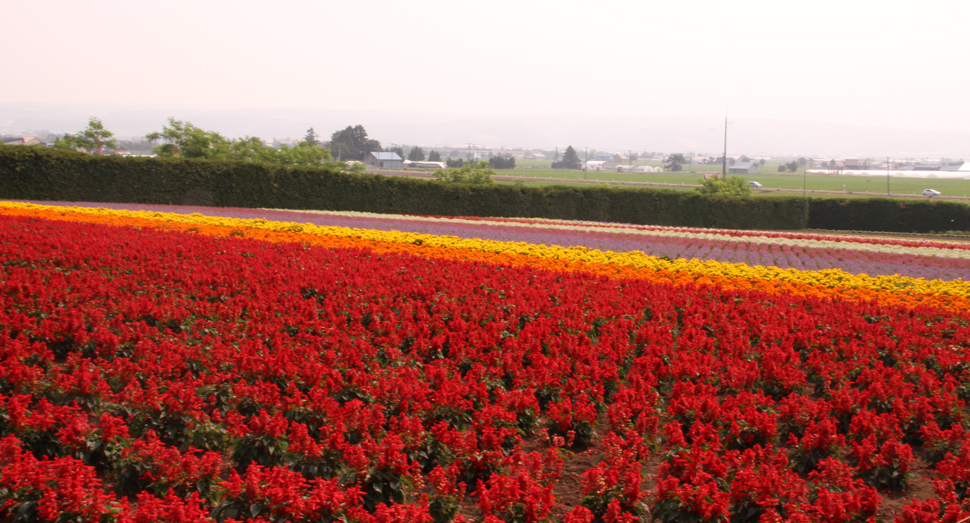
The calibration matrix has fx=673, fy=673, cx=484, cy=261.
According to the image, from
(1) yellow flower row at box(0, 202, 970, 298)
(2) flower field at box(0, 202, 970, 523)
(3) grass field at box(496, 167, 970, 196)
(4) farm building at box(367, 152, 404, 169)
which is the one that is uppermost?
(4) farm building at box(367, 152, 404, 169)

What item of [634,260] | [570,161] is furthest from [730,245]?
[570,161]

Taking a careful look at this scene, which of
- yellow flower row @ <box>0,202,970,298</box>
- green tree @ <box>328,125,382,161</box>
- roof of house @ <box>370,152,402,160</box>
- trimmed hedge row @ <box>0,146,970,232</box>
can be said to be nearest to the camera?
yellow flower row @ <box>0,202,970,298</box>

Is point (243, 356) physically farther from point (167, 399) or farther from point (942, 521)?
point (942, 521)

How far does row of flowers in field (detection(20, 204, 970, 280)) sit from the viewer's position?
14.6m

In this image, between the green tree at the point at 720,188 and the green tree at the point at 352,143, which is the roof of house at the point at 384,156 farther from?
the green tree at the point at 720,188

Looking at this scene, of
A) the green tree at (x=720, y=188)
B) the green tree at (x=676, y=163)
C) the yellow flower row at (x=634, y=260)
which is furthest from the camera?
the green tree at (x=676, y=163)

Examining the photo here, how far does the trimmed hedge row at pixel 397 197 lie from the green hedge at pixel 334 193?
4 centimetres

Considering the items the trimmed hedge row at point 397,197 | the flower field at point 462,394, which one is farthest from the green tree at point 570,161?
the flower field at point 462,394

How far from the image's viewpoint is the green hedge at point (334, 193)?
25.5 metres

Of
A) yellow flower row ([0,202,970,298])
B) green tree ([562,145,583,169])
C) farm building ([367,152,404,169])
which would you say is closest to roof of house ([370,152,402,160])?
farm building ([367,152,404,169])

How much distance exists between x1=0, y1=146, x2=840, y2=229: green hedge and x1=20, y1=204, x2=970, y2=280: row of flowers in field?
5.41 metres

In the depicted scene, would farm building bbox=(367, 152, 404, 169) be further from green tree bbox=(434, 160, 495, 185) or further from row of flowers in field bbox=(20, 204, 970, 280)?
row of flowers in field bbox=(20, 204, 970, 280)

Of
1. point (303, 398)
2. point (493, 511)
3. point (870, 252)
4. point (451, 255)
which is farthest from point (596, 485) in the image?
point (870, 252)

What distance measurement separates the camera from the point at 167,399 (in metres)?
4.75
